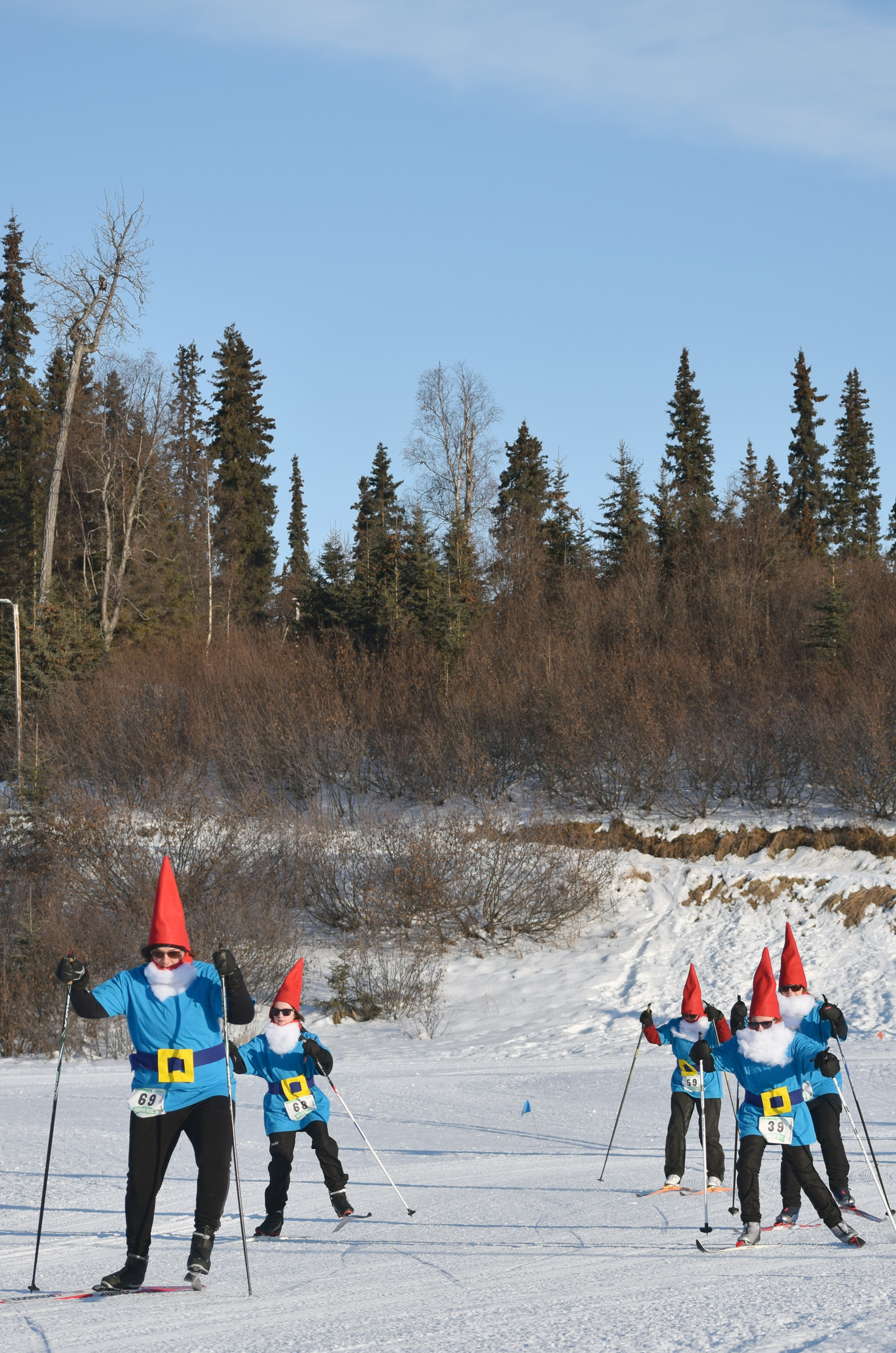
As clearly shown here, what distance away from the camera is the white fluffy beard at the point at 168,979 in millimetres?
6059

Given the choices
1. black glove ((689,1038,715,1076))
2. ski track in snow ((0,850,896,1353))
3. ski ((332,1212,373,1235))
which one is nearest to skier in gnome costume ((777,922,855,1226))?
ski track in snow ((0,850,896,1353))

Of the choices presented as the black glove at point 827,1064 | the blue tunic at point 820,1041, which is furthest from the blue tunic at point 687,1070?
the black glove at point 827,1064

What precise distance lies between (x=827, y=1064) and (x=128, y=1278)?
3.82m

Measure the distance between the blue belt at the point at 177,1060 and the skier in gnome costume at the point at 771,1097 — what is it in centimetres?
273

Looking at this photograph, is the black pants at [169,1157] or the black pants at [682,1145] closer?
the black pants at [169,1157]

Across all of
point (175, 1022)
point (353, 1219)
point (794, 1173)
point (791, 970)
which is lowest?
point (353, 1219)

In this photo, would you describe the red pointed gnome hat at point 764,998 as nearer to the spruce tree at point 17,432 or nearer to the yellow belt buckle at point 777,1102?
the yellow belt buckle at point 777,1102

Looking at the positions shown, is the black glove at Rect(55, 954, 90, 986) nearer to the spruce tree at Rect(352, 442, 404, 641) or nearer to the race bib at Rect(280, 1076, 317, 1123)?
the race bib at Rect(280, 1076, 317, 1123)

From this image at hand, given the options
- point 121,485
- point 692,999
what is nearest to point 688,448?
point 121,485

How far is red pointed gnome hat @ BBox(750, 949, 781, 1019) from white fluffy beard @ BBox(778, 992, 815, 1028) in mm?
514

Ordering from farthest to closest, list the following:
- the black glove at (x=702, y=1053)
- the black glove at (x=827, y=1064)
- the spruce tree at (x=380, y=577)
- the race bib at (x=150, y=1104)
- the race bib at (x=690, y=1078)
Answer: the spruce tree at (x=380, y=577)
the race bib at (x=690, y=1078)
the black glove at (x=702, y=1053)
the black glove at (x=827, y=1064)
the race bib at (x=150, y=1104)

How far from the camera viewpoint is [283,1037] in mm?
7402

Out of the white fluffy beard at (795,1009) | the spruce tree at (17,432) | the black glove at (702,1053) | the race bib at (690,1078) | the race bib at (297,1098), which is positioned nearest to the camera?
the black glove at (702,1053)

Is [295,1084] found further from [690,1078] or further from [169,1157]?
[690,1078]
